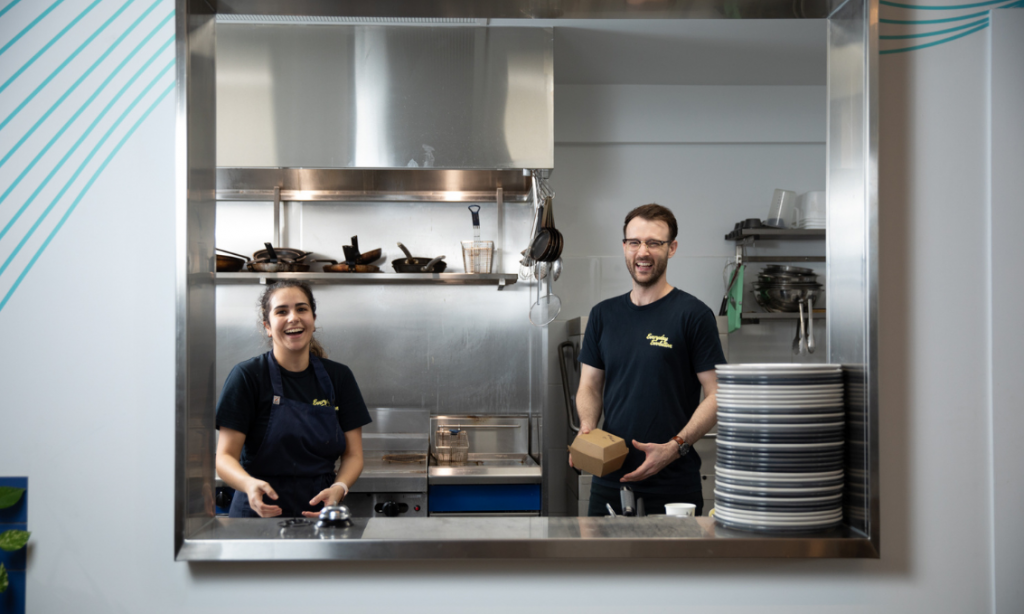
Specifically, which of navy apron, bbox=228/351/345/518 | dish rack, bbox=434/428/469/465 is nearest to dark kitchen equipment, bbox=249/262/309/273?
dish rack, bbox=434/428/469/465

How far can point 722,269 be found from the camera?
3.76m

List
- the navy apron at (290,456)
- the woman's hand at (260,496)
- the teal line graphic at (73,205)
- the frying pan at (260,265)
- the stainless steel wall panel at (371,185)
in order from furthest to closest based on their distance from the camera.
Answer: the frying pan at (260,265)
the stainless steel wall panel at (371,185)
the navy apron at (290,456)
the woman's hand at (260,496)
the teal line graphic at (73,205)

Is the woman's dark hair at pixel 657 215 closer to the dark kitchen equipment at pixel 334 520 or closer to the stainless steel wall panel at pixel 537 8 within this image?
the stainless steel wall panel at pixel 537 8

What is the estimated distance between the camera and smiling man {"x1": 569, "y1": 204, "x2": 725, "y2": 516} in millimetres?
2184

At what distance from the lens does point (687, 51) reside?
329 cm

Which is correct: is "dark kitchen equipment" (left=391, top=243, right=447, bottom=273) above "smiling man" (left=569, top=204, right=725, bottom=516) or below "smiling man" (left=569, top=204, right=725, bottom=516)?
above

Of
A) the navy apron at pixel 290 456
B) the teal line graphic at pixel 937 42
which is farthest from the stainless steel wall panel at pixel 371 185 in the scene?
the teal line graphic at pixel 937 42

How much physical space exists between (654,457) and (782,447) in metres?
0.81


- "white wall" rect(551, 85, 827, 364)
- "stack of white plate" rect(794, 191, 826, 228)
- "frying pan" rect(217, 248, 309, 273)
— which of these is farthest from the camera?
"white wall" rect(551, 85, 827, 364)

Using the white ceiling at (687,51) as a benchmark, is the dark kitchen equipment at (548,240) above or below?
below

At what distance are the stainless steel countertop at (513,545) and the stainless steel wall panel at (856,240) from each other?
13 centimetres

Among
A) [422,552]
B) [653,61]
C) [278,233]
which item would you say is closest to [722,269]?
[653,61]

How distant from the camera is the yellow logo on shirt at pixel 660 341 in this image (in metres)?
2.21

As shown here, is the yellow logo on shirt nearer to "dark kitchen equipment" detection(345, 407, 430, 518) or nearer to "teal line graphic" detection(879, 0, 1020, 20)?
"teal line graphic" detection(879, 0, 1020, 20)
